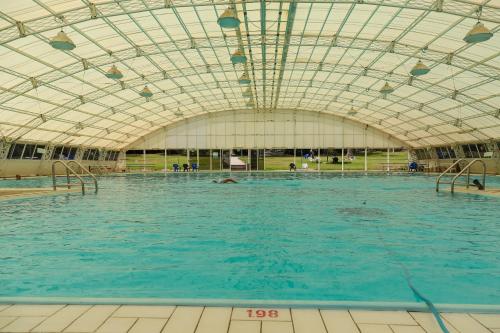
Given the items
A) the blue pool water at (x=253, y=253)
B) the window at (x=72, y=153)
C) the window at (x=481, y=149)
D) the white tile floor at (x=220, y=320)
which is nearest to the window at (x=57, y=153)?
the window at (x=72, y=153)

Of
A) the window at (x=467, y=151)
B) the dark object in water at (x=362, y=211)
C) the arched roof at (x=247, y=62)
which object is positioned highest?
the arched roof at (x=247, y=62)

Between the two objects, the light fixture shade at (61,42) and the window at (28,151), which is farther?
the window at (28,151)

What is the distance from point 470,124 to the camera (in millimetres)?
30625

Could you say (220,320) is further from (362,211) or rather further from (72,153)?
(72,153)

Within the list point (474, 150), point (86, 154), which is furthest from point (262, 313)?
point (86, 154)

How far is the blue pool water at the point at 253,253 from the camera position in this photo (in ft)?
13.8

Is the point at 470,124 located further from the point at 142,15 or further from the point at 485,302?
the point at 485,302

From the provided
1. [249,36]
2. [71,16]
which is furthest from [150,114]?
[71,16]

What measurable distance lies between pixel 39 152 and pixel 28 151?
111cm

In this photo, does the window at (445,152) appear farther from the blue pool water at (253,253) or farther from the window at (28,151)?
the window at (28,151)

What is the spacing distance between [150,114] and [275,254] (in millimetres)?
34080

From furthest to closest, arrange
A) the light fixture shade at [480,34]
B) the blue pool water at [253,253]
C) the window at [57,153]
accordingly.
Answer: the window at [57,153] → the light fixture shade at [480,34] → the blue pool water at [253,253]

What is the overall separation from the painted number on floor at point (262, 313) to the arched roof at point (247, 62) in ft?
48.5

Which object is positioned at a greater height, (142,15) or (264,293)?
(142,15)
